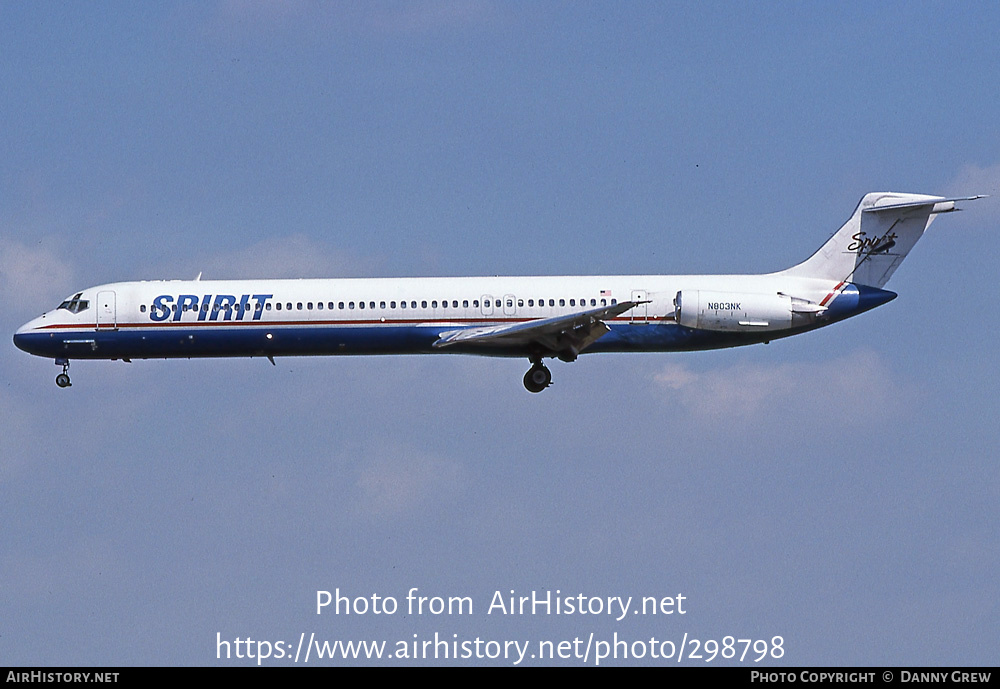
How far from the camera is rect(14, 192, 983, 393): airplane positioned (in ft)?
137

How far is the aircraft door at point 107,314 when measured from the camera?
139ft

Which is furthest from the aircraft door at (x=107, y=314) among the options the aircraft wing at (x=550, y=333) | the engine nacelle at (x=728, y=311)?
the engine nacelle at (x=728, y=311)

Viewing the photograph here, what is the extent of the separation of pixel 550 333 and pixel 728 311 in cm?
514

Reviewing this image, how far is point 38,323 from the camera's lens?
141ft

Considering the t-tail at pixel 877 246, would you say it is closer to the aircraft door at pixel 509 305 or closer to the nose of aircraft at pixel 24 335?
the aircraft door at pixel 509 305

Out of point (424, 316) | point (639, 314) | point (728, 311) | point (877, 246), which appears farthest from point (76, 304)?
point (877, 246)

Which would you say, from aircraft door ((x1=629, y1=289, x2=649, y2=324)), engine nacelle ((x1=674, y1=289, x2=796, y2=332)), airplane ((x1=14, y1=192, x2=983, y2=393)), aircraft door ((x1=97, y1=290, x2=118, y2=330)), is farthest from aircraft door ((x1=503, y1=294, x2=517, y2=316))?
aircraft door ((x1=97, y1=290, x2=118, y2=330))

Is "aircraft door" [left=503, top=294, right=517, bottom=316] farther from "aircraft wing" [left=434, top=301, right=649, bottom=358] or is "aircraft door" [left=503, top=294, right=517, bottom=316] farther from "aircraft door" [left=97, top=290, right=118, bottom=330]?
"aircraft door" [left=97, top=290, right=118, bottom=330]

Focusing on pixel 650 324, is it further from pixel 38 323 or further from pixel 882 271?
pixel 38 323

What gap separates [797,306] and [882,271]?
3.44 meters

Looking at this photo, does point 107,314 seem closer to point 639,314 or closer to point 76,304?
point 76,304

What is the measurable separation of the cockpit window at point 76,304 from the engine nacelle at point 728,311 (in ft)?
57.0

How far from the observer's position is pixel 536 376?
42.4 meters
